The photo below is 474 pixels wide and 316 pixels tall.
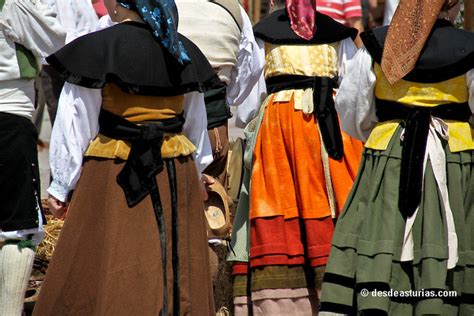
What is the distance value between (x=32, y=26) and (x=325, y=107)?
5.77 ft

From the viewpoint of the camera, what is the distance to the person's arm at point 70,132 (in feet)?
15.8

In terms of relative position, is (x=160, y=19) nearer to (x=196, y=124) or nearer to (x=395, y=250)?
(x=196, y=124)

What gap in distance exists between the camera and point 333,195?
6422 millimetres

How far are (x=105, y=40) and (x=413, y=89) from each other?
1.42 metres

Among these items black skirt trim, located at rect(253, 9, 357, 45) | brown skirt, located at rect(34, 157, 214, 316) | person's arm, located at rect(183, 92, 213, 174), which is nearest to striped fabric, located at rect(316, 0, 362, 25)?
black skirt trim, located at rect(253, 9, 357, 45)

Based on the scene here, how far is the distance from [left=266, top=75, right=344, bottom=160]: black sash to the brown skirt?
5.77ft

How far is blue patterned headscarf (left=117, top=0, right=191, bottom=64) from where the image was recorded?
4.87 meters

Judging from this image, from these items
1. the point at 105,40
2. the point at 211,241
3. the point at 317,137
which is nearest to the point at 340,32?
the point at 317,137

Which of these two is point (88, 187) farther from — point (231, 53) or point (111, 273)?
point (231, 53)

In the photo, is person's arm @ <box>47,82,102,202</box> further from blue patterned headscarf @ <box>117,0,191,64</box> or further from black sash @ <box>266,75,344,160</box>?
black sash @ <box>266,75,344,160</box>

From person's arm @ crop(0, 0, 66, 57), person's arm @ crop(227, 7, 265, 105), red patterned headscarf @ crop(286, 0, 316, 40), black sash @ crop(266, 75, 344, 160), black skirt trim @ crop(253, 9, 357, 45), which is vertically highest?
person's arm @ crop(0, 0, 66, 57)

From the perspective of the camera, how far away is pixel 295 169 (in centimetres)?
645

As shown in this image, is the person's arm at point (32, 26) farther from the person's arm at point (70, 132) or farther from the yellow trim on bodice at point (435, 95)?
the yellow trim on bodice at point (435, 95)

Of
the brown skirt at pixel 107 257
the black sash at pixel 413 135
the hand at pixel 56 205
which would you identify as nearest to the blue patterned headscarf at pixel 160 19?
the brown skirt at pixel 107 257
